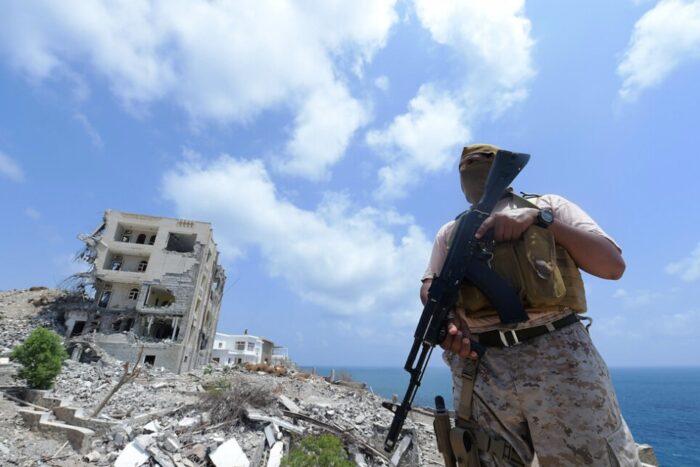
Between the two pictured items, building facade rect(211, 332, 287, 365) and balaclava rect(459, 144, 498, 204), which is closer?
balaclava rect(459, 144, 498, 204)

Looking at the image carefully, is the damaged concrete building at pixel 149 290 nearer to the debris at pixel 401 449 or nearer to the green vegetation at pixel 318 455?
the debris at pixel 401 449

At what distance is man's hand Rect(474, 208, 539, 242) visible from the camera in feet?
7.38

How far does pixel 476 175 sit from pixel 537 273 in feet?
3.10

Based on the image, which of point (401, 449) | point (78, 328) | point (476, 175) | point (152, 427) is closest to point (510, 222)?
point (476, 175)

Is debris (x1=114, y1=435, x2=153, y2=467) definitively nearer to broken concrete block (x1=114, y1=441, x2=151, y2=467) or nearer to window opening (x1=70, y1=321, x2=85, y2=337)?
broken concrete block (x1=114, y1=441, x2=151, y2=467)

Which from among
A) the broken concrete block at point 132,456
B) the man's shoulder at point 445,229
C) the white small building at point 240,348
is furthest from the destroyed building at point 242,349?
the man's shoulder at point 445,229

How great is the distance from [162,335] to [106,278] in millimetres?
6946

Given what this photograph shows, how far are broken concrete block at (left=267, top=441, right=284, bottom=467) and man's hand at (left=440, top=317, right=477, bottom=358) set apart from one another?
8084 mm

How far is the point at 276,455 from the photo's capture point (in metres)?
8.84

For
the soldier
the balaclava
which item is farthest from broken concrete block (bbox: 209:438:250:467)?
the balaclava

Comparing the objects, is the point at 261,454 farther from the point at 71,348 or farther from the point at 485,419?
the point at 71,348

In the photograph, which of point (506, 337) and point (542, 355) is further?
point (506, 337)

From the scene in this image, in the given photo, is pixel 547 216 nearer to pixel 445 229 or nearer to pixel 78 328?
pixel 445 229

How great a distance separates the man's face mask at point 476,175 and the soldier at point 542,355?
332mm
